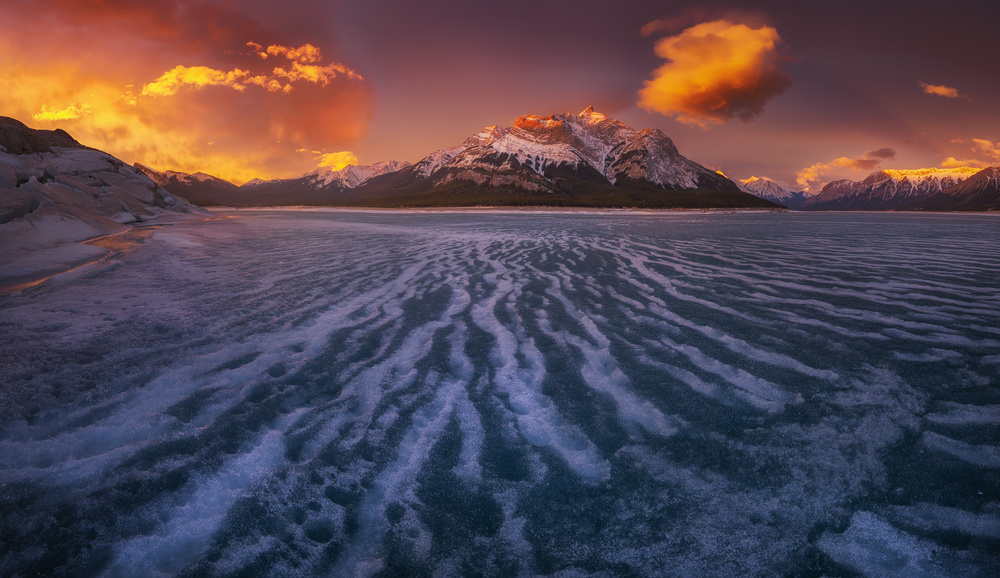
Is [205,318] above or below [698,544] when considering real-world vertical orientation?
above

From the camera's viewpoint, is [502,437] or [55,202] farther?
[55,202]

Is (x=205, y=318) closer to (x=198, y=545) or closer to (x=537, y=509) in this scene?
(x=198, y=545)

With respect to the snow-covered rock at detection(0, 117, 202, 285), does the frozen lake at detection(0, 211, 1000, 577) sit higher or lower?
lower

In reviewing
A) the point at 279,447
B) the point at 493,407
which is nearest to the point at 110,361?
the point at 279,447

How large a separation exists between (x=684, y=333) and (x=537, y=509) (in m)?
4.04

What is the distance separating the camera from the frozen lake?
97.3 inches

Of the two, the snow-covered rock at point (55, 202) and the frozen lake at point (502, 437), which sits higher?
the snow-covered rock at point (55, 202)

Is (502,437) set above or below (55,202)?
below

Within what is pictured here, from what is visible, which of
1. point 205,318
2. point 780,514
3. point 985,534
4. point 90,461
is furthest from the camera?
point 205,318

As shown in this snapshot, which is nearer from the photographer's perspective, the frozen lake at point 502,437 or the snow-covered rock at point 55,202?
the frozen lake at point 502,437

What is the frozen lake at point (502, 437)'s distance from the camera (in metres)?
2.47

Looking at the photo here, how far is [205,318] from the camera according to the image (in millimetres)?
6543

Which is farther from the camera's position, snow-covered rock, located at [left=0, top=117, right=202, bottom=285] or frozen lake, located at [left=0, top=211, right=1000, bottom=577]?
snow-covered rock, located at [left=0, top=117, right=202, bottom=285]

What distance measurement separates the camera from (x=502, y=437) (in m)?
3.65
